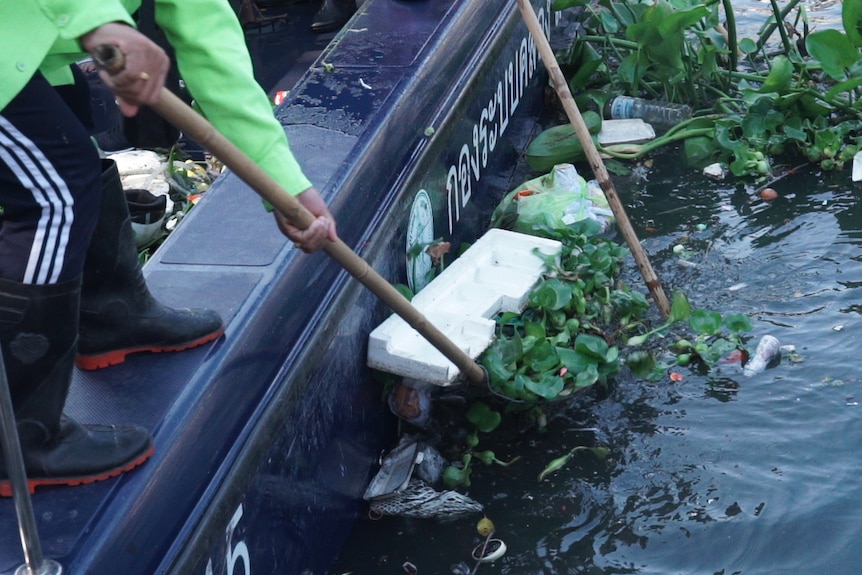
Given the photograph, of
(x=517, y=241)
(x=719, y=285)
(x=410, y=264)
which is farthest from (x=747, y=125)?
(x=410, y=264)

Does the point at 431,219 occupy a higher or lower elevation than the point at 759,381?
higher

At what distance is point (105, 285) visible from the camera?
1.95 meters

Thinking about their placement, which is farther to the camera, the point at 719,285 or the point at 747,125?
the point at 747,125

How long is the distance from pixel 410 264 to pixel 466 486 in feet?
1.98

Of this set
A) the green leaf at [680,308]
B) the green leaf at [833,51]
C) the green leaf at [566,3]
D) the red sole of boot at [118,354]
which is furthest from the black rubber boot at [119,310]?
the green leaf at [566,3]

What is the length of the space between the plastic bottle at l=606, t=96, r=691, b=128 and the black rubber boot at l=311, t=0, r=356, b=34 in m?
1.16

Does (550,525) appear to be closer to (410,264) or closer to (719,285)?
(410,264)

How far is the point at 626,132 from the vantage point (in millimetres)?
4277

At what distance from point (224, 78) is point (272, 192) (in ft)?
0.87

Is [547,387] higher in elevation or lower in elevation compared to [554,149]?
higher

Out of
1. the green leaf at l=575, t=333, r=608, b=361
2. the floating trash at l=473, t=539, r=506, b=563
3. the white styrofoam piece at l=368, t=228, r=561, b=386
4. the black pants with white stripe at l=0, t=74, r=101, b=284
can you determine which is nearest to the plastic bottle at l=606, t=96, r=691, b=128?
the white styrofoam piece at l=368, t=228, r=561, b=386

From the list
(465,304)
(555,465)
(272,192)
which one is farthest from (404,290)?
(272,192)

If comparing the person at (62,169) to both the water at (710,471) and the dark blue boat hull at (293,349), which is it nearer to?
the dark blue boat hull at (293,349)

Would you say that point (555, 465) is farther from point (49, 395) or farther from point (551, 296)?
point (49, 395)
